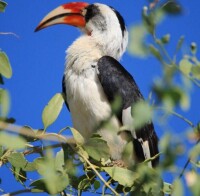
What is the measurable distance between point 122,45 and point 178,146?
309cm

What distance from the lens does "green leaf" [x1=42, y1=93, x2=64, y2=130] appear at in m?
1.58

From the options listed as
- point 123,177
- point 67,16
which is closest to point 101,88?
point 67,16

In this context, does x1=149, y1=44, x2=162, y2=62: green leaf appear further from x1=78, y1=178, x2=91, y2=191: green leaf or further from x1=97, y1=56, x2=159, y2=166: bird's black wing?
x1=97, y1=56, x2=159, y2=166: bird's black wing

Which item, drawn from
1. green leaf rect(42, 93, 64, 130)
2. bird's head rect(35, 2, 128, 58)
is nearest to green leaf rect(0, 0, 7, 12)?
green leaf rect(42, 93, 64, 130)

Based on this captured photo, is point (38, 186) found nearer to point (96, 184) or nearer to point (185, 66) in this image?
point (96, 184)

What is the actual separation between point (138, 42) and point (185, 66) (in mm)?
150

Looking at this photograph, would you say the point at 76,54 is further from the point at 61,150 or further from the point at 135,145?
the point at 61,150

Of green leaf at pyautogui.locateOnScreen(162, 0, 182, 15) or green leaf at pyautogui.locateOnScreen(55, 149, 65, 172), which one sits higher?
green leaf at pyautogui.locateOnScreen(162, 0, 182, 15)

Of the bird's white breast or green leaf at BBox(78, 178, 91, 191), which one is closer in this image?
green leaf at BBox(78, 178, 91, 191)

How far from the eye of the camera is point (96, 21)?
3840 mm

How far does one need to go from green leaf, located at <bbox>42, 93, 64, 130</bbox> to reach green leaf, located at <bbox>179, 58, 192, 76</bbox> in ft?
2.68

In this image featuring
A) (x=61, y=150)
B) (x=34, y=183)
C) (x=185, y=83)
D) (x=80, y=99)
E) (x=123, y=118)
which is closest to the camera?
(x=185, y=83)

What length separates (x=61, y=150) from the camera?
5.72 feet

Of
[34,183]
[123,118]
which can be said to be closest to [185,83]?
[34,183]
